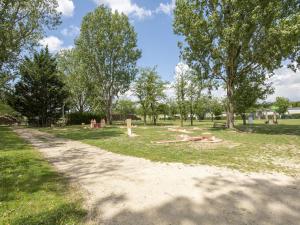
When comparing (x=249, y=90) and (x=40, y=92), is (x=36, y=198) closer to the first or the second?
(x=249, y=90)

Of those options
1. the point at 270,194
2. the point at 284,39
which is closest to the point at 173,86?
the point at 284,39

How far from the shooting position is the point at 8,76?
80.7 ft

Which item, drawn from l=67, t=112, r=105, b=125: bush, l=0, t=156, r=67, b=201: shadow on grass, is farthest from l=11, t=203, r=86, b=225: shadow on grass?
l=67, t=112, r=105, b=125: bush

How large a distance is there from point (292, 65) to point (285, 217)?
72.6 ft

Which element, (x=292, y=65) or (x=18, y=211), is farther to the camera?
(x=292, y=65)

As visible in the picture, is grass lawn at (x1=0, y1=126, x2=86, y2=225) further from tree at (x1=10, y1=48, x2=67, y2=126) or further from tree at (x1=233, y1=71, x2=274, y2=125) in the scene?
tree at (x1=10, y1=48, x2=67, y2=126)

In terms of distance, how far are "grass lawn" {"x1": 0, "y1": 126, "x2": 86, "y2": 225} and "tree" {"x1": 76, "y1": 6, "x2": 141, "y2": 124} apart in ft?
105

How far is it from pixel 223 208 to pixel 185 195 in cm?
90

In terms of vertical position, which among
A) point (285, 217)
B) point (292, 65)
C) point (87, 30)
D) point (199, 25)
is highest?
point (87, 30)

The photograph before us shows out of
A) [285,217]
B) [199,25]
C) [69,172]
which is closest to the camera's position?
[285,217]

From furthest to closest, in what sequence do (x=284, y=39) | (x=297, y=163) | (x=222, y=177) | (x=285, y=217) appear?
(x=284, y=39), (x=297, y=163), (x=222, y=177), (x=285, y=217)

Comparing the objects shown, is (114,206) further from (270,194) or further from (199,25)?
(199,25)

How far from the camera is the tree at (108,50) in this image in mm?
37188

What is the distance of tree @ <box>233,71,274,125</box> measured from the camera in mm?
25172
